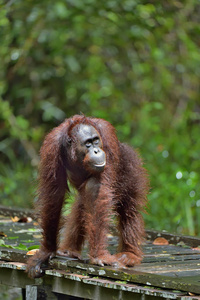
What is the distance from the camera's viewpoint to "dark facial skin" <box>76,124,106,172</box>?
10.4 feet

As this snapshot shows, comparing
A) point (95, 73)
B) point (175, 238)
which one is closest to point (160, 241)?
point (175, 238)

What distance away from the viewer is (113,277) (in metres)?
2.93

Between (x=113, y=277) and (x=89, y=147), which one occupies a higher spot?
(x=89, y=147)

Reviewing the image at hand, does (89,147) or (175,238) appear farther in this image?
(175,238)

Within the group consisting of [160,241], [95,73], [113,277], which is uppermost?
[95,73]

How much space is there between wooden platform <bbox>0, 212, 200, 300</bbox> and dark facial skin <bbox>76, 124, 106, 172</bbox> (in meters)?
0.54

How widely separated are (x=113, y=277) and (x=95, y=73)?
634cm

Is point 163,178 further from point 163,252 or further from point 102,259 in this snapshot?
point 102,259

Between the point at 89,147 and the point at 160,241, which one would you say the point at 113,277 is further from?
the point at 160,241

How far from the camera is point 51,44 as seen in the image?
28.0 feet

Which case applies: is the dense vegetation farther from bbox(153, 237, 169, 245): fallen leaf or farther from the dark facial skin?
the dark facial skin

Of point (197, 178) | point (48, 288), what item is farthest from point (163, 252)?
point (197, 178)

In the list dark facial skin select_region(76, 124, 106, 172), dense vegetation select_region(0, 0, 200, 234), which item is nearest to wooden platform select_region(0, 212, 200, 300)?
dark facial skin select_region(76, 124, 106, 172)

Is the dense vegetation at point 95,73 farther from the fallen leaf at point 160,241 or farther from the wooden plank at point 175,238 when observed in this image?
the fallen leaf at point 160,241
